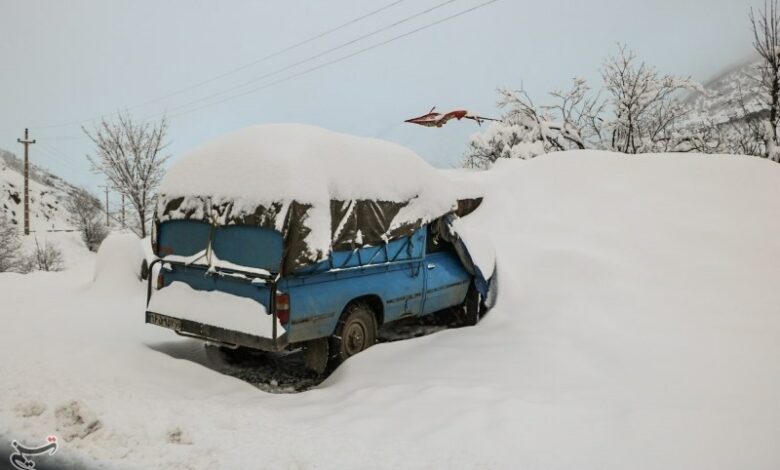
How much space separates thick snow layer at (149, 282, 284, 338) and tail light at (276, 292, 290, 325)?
0.07 metres

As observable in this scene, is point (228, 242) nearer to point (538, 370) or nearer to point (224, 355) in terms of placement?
point (224, 355)

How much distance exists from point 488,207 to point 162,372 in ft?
20.6

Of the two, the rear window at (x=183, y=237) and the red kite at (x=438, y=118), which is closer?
the rear window at (x=183, y=237)

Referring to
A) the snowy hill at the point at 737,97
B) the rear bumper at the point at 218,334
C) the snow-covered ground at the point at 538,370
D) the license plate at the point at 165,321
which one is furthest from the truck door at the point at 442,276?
the snowy hill at the point at 737,97

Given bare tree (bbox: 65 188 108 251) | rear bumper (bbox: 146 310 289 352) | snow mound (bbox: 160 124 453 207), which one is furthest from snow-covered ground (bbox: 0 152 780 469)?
bare tree (bbox: 65 188 108 251)

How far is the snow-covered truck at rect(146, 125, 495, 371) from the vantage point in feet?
16.4

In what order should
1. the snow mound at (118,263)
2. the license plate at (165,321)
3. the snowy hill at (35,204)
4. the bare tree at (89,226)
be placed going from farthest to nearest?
the snowy hill at (35,204)
the bare tree at (89,226)
the snow mound at (118,263)
the license plate at (165,321)

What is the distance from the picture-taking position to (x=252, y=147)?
18.1ft

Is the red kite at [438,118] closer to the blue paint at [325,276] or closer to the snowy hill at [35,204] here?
the blue paint at [325,276]

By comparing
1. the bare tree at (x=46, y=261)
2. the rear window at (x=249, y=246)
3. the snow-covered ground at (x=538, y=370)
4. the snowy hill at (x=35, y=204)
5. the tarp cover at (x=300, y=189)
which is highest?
the snowy hill at (x=35, y=204)

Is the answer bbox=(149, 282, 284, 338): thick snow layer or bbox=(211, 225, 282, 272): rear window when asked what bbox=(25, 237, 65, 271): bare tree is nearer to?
bbox=(149, 282, 284, 338): thick snow layer

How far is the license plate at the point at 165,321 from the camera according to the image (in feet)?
18.5

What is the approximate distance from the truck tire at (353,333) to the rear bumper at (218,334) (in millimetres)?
803

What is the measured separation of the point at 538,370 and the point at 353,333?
84.5 inches
